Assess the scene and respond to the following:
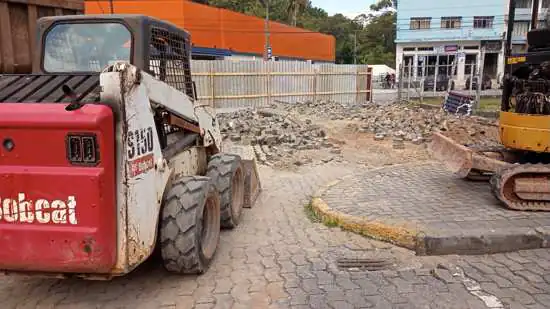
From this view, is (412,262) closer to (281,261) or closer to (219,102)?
(281,261)

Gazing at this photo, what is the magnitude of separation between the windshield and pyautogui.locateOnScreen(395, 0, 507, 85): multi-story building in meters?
47.1

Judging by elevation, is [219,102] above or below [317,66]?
below

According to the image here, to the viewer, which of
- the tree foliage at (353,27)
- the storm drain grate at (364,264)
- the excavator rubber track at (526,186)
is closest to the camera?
the storm drain grate at (364,264)

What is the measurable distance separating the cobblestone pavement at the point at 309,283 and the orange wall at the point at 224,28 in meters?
13.6

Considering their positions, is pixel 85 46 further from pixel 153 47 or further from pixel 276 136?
pixel 276 136

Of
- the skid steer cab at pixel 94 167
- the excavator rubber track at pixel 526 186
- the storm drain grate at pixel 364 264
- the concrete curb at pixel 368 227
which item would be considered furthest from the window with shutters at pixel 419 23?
the skid steer cab at pixel 94 167

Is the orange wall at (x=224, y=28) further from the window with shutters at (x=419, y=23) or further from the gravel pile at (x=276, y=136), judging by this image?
the window with shutters at (x=419, y=23)

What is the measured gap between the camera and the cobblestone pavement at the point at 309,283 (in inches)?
148

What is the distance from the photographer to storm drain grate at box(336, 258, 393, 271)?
4402mm

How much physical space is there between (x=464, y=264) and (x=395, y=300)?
110 centimetres

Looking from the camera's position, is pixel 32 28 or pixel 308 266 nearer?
pixel 308 266

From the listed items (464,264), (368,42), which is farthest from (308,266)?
(368,42)

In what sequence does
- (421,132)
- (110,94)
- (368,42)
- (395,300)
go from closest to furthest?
(110,94)
(395,300)
(421,132)
(368,42)

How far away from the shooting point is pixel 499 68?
48125 millimetres
